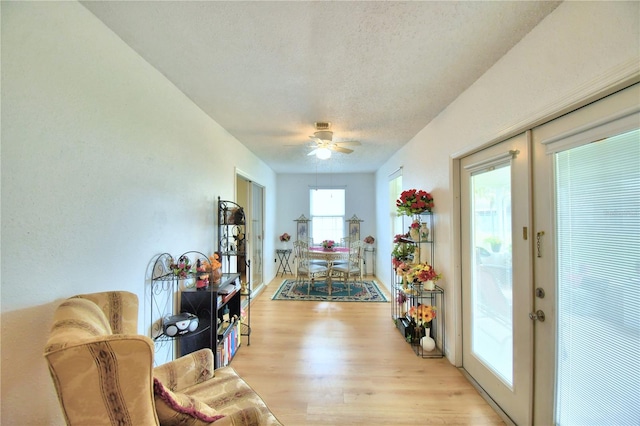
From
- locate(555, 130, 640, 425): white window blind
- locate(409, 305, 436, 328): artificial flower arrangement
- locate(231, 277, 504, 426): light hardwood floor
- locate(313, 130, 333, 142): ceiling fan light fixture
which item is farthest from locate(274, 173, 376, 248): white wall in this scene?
locate(555, 130, 640, 425): white window blind

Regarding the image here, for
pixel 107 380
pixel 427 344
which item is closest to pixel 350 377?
pixel 427 344

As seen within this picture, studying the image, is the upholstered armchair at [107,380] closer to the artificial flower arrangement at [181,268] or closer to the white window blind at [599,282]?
the artificial flower arrangement at [181,268]

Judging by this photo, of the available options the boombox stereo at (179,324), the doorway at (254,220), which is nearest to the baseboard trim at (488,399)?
the boombox stereo at (179,324)

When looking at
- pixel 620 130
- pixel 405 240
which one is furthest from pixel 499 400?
pixel 620 130

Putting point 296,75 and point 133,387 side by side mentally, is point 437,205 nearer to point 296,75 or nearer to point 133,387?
point 296,75

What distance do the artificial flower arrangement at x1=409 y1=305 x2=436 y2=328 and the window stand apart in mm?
3746

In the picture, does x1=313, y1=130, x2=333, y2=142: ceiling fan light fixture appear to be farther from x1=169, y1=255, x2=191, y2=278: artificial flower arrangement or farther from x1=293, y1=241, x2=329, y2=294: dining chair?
x1=293, y1=241, x2=329, y2=294: dining chair

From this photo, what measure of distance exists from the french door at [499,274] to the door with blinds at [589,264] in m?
0.09

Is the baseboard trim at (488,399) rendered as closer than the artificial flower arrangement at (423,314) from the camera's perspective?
Yes

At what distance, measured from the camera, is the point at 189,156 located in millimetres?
2314

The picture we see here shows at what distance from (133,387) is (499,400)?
7.88 ft

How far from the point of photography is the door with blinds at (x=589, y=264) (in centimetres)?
109

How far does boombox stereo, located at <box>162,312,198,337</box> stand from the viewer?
1825mm

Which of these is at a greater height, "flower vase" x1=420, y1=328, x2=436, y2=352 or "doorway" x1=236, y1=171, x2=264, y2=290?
"doorway" x1=236, y1=171, x2=264, y2=290
